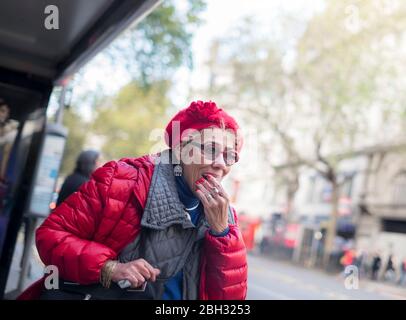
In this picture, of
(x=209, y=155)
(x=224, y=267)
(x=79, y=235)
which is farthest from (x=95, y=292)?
(x=209, y=155)

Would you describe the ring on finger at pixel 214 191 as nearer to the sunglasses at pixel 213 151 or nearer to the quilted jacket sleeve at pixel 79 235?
the sunglasses at pixel 213 151

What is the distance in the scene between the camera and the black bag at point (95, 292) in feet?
5.36

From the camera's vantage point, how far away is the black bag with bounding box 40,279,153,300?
5.36ft

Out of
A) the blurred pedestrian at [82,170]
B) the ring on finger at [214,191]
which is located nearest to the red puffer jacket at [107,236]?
the ring on finger at [214,191]

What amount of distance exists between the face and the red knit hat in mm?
20

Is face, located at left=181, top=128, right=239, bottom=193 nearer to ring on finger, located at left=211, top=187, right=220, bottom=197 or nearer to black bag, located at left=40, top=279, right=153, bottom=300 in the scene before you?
ring on finger, located at left=211, top=187, right=220, bottom=197

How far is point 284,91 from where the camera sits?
55.1 ft

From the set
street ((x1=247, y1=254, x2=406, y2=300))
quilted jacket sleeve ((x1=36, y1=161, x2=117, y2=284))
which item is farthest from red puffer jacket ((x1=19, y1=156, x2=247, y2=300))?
street ((x1=247, y1=254, x2=406, y2=300))

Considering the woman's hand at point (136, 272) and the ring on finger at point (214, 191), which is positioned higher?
the ring on finger at point (214, 191)
